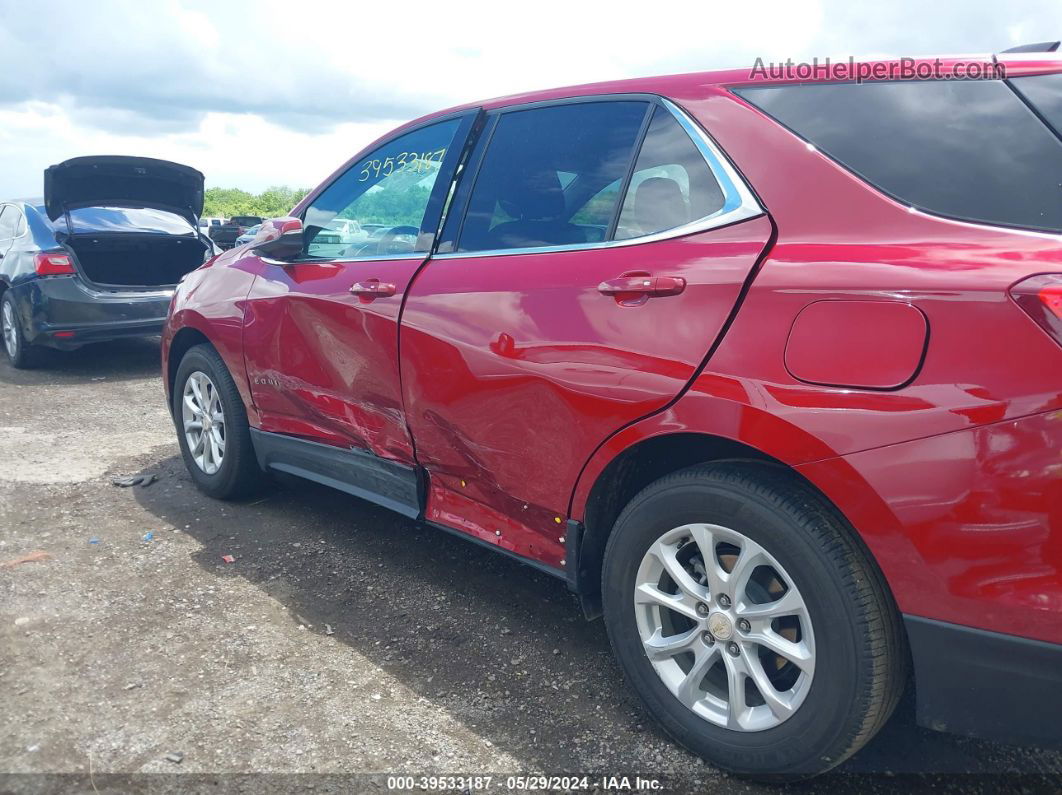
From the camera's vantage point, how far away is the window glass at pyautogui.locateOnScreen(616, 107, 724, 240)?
2342 millimetres

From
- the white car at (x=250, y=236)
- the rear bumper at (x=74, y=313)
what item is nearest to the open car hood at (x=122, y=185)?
the rear bumper at (x=74, y=313)

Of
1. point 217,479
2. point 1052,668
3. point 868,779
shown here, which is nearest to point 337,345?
point 217,479

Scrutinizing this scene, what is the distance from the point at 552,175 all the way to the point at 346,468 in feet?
4.89

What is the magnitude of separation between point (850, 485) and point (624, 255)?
35.3 inches

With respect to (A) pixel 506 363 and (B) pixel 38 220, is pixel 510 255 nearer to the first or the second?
(A) pixel 506 363

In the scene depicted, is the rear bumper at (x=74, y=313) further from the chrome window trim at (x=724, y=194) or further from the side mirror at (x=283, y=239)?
the chrome window trim at (x=724, y=194)

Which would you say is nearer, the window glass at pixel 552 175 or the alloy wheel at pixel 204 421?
the window glass at pixel 552 175

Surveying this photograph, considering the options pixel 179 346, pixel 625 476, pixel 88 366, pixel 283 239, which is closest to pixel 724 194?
pixel 625 476

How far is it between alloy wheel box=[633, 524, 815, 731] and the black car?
6306 mm

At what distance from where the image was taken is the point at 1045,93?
1932 mm

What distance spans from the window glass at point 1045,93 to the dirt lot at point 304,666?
169cm

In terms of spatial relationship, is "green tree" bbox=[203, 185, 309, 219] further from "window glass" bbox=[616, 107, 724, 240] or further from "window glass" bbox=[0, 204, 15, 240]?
"window glass" bbox=[616, 107, 724, 240]

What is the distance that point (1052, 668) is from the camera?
1747 mm

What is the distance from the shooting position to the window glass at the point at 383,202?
10.7 ft
